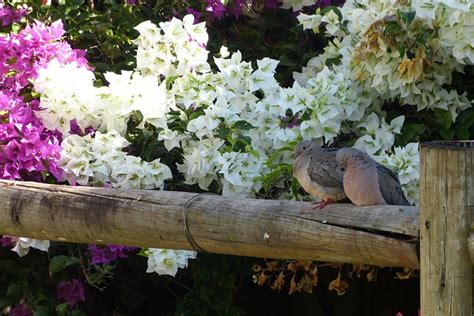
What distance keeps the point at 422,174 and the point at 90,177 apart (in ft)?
4.90

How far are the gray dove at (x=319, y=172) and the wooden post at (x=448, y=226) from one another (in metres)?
0.49

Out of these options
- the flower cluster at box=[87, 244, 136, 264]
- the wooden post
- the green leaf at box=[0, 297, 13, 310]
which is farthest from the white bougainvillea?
the wooden post

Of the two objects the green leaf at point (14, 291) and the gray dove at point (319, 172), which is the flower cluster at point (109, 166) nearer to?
the green leaf at point (14, 291)

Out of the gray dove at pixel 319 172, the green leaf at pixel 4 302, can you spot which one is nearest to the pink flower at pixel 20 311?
the green leaf at pixel 4 302

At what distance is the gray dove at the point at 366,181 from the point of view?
207 centimetres

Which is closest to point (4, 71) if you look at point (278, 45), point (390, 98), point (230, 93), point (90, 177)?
point (90, 177)

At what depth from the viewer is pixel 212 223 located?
7.10 feet

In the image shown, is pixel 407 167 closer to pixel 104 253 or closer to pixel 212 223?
pixel 212 223

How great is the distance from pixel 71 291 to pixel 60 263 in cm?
23

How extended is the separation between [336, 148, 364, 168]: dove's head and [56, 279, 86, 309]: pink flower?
1.22 metres

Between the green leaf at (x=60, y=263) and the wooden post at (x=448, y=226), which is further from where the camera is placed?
the green leaf at (x=60, y=263)

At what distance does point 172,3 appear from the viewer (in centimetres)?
369

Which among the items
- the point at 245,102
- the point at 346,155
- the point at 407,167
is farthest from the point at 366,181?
the point at 245,102

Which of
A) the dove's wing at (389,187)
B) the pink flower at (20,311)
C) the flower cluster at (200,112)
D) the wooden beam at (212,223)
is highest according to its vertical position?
the flower cluster at (200,112)
